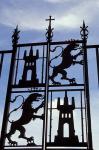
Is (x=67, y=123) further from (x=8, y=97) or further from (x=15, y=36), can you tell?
(x=15, y=36)

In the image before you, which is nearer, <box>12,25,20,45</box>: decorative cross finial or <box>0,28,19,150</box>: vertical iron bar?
<box>0,28,19,150</box>: vertical iron bar

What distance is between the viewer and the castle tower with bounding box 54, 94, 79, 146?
26.9 ft

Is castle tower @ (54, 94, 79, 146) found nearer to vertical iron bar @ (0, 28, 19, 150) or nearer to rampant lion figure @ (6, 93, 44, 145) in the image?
rampant lion figure @ (6, 93, 44, 145)

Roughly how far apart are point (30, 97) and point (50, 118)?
0.96 metres

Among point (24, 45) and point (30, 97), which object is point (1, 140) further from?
point (24, 45)

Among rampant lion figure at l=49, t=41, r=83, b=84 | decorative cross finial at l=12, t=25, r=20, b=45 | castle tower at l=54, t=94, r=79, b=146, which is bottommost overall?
castle tower at l=54, t=94, r=79, b=146

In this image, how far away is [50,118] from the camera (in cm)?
848

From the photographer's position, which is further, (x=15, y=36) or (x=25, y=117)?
(x=15, y=36)

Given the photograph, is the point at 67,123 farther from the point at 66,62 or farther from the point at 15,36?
the point at 15,36

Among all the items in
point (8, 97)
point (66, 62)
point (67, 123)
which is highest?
point (66, 62)

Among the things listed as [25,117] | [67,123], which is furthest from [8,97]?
[67,123]

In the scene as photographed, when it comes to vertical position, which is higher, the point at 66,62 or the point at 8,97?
the point at 66,62

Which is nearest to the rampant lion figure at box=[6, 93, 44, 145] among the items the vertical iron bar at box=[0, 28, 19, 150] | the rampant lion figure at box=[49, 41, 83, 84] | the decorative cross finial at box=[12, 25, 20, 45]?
the vertical iron bar at box=[0, 28, 19, 150]

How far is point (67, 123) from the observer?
8531 millimetres
